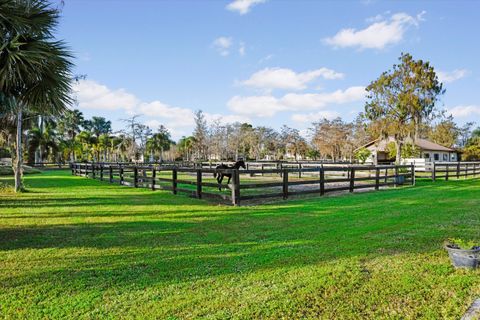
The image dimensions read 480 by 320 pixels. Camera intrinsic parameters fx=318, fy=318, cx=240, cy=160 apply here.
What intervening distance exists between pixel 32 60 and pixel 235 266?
15.2ft

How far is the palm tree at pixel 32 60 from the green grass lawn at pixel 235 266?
251cm

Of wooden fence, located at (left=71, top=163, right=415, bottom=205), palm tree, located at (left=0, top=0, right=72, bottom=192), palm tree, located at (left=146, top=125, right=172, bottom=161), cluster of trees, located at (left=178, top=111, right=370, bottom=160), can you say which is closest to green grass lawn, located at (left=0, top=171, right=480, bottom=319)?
wooden fence, located at (left=71, top=163, right=415, bottom=205)

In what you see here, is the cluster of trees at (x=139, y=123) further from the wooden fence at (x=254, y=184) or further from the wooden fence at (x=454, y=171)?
the wooden fence at (x=454, y=171)

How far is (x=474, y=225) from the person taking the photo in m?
6.03

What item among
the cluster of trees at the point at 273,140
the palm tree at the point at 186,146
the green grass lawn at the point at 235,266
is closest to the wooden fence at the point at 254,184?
the green grass lawn at the point at 235,266

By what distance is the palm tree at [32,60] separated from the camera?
5.21 meters

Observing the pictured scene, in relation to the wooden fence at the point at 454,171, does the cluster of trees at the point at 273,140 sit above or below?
above

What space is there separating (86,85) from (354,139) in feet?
140

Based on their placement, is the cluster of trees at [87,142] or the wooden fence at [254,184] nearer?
the wooden fence at [254,184]

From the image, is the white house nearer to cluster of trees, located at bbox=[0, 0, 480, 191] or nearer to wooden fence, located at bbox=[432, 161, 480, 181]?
cluster of trees, located at bbox=[0, 0, 480, 191]

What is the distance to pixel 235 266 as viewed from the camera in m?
3.93

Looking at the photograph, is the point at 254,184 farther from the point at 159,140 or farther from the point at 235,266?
the point at 159,140

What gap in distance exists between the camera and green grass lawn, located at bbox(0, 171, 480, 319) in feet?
9.45

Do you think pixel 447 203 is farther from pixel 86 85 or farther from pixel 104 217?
pixel 86 85
